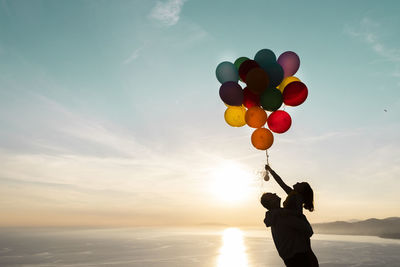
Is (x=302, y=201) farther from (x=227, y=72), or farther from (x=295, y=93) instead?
(x=227, y=72)

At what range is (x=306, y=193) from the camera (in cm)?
270

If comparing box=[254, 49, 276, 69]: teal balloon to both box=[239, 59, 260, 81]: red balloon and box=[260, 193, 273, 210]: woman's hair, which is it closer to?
box=[239, 59, 260, 81]: red balloon

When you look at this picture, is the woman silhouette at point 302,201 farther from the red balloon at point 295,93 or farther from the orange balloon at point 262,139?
the red balloon at point 295,93

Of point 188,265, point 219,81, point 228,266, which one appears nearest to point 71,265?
point 188,265

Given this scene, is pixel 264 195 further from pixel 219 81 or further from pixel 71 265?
pixel 71 265

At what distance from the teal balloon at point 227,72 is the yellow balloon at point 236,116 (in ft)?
2.01

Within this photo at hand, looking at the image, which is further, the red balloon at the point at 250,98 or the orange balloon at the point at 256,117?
the red balloon at the point at 250,98

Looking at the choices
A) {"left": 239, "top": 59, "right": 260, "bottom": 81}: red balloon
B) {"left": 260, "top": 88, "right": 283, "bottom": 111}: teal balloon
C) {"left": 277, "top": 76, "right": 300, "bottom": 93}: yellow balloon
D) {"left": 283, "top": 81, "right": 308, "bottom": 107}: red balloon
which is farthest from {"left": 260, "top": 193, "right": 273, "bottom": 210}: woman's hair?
{"left": 277, "top": 76, "right": 300, "bottom": 93}: yellow balloon

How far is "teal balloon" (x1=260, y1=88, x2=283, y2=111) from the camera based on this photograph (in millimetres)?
5035

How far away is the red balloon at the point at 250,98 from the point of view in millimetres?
5305

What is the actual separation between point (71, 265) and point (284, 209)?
74.8m

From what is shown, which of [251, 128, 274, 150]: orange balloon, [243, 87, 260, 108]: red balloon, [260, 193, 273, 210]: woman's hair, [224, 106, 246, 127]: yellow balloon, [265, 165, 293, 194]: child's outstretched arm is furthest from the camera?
[224, 106, 246, 127]: yellow balloon

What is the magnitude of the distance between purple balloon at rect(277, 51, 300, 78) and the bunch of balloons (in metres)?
0.13

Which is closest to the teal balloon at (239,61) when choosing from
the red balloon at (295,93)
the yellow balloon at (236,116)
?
the yellow balloon at (236,116)
